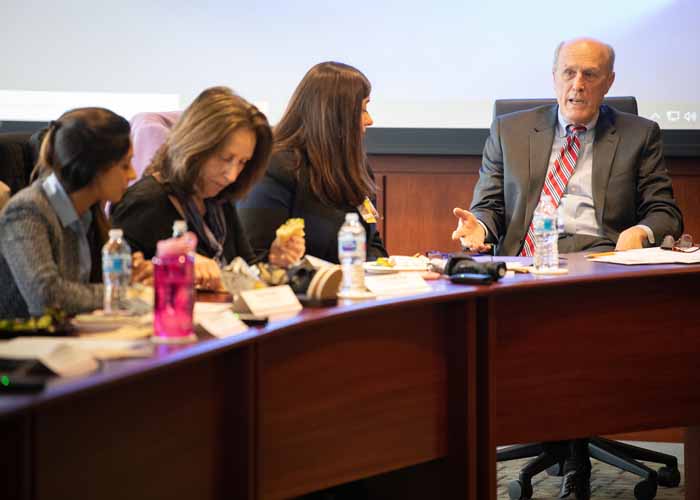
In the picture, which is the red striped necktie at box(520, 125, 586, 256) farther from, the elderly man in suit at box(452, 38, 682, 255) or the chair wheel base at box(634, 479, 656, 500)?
the chair wheel base at box(634, 479, 656, 500)

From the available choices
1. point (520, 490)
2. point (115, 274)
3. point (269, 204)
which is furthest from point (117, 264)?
point (520, 490)

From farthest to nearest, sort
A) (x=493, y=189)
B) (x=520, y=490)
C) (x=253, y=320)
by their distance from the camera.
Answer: (x=493, y=189), (x=520, y=490), (x=253, y=320)

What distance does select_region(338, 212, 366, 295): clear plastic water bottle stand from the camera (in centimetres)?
226

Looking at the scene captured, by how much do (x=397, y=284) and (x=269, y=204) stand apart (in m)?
0.79

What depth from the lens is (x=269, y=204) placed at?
9.85 feet

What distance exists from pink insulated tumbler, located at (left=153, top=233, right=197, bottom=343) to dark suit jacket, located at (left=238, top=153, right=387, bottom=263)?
1312 mm

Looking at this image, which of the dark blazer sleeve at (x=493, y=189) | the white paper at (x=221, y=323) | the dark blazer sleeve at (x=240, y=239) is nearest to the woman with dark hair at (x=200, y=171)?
the dark blazer sleeve at (x=240, y=239)

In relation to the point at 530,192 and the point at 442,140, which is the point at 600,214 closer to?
the point at 530,192

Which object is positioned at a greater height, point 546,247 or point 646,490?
point 546,247

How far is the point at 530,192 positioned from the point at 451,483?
1543 mm

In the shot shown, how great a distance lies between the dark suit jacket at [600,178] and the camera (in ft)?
11.9

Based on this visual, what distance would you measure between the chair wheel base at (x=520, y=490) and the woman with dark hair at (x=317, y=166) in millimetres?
940

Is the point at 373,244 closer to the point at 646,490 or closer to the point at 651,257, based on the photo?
the point at 651,257

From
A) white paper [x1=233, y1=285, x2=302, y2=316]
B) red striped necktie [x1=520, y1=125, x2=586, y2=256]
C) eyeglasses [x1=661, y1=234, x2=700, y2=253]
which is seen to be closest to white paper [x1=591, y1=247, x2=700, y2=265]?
eyeglasses [x1=661, y1=234, x2=700, y2=253]
